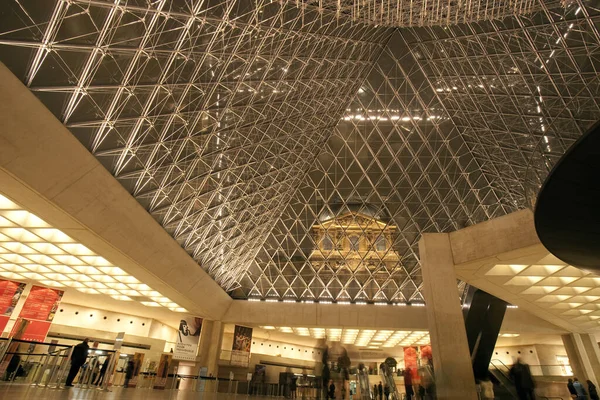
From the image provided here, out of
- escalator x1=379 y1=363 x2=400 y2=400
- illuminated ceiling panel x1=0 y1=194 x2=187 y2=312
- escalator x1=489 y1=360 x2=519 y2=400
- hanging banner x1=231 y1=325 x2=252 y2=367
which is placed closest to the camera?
illuminated ceiling panel x1=0 y1=194 x2=187 y2=312

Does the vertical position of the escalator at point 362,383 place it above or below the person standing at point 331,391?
above

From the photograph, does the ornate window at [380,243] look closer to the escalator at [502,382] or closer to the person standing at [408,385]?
the escalator at [502,382]

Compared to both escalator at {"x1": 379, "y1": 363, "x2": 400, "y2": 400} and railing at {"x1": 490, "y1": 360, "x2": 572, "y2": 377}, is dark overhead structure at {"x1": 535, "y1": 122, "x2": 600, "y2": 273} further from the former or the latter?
escalator at {"x1": 379, "y1": 363, "x2": 400, "y2": 400}

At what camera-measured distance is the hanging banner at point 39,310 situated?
27078 mm

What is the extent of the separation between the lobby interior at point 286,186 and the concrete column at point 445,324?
0.31ft

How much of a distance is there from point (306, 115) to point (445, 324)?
18.4m

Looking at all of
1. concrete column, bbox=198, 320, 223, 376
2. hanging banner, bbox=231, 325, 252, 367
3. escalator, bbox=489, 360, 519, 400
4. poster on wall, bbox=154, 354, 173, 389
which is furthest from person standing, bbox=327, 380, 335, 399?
poster on wall, bbox=154, 354, 173, 389

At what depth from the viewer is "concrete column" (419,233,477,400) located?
14.8 m

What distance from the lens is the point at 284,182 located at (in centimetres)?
3366

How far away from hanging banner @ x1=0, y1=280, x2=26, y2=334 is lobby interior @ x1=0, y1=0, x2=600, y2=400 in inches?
6.0

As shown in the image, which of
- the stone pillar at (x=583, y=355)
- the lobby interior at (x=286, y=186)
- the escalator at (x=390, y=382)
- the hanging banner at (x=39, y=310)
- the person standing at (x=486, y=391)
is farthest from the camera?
the stone pillar at (x=583, y=355)

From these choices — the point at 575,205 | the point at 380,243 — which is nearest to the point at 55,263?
the point at 575,205

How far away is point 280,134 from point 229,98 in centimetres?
774

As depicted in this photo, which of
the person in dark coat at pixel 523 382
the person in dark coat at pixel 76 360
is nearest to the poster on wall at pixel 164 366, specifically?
the person in dark coat at pixel 76 360
